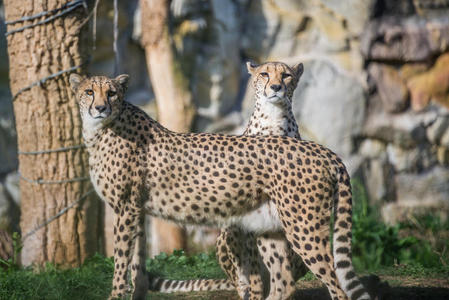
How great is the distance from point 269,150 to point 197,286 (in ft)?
3.91

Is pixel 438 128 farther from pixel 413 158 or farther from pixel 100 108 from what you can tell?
pixel 100 108

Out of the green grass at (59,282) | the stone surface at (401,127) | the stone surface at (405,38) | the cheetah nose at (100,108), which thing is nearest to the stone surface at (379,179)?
the stone surface at (401,127)

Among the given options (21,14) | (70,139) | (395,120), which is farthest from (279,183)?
(395,120)

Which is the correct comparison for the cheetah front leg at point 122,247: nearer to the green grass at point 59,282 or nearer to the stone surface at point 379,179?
the green grass at point 59,282

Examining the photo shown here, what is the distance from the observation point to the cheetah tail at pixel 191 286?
12.5 feet

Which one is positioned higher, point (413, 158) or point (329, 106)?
point (329, 106)

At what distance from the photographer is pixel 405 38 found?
6.96 metres

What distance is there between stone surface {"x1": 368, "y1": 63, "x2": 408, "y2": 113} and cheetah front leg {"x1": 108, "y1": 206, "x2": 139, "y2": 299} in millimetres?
4769

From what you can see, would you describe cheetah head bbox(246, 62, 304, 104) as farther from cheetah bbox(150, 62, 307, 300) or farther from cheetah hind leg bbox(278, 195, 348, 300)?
cheetah hind leg bbox(278, 195, 348, 300)

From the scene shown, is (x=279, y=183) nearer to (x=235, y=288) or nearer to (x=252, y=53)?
(x=235, y=288)

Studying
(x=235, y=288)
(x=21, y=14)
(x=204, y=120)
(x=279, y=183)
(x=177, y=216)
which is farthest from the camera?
(x=204, y=120)

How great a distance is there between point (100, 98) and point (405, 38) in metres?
4.76

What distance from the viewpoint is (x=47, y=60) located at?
14.7 feet

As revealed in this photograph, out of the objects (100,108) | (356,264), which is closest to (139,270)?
(100,108)
